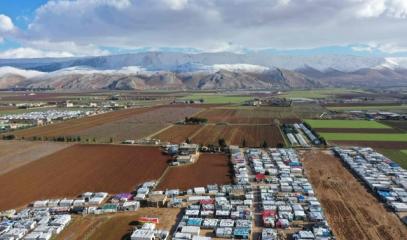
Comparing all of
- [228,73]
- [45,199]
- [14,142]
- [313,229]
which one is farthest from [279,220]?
[228,73]

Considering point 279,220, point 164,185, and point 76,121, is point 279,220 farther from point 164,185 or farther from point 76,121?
point 76,121

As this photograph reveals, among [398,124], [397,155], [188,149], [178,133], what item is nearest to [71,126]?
[178,133]

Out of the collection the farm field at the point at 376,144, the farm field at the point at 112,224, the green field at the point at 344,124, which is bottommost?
the farm field at the point at 112,224

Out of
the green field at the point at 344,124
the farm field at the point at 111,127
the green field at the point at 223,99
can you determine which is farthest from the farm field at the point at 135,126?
the green field at the point at 223,99

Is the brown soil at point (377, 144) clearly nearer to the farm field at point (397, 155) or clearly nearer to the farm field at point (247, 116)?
the farm field at point (397, 155)

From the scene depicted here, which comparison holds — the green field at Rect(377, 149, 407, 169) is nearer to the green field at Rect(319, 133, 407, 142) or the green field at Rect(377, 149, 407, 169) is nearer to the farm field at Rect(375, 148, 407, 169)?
the farm field at Rect(375, 148, 407, 169)

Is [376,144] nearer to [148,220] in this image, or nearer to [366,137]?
[366,137]
